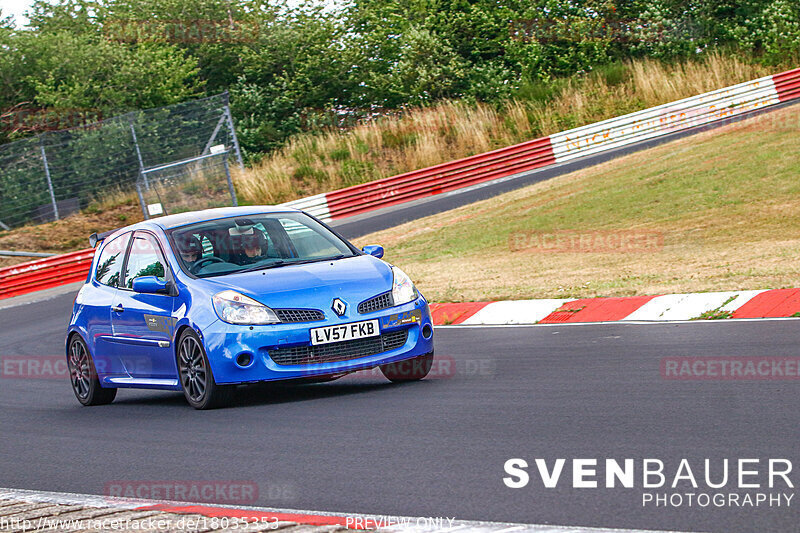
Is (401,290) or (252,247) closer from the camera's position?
(401,290)

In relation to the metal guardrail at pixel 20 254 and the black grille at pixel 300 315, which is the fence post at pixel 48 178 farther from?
the black grille at pixel 300 315

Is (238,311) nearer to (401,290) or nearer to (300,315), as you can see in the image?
(300,315)

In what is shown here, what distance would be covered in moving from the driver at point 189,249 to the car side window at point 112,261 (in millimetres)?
909

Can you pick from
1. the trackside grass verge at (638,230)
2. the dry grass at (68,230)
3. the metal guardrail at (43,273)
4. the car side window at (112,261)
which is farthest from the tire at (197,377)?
the dry grass at (68,230)

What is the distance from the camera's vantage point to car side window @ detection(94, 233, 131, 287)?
9719 mm

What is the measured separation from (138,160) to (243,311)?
2160 centimetres

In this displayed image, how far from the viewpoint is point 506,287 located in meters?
14.4

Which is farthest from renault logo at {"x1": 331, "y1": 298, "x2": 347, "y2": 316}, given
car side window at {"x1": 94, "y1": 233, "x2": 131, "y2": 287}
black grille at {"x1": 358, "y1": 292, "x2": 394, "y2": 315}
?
car side window at {"x1": 94, "y1": 233, "x2": 131, "y2": 287}

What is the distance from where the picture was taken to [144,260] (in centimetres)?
927

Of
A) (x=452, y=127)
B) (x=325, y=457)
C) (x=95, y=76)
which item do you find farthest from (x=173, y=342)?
(x=95, y=76)

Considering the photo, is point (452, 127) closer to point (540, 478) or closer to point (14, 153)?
point (14, 153)

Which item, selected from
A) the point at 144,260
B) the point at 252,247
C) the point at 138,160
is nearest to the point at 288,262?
the point at 252,247

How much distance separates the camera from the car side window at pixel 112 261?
9.72m

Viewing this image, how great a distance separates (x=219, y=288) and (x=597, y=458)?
371cm
